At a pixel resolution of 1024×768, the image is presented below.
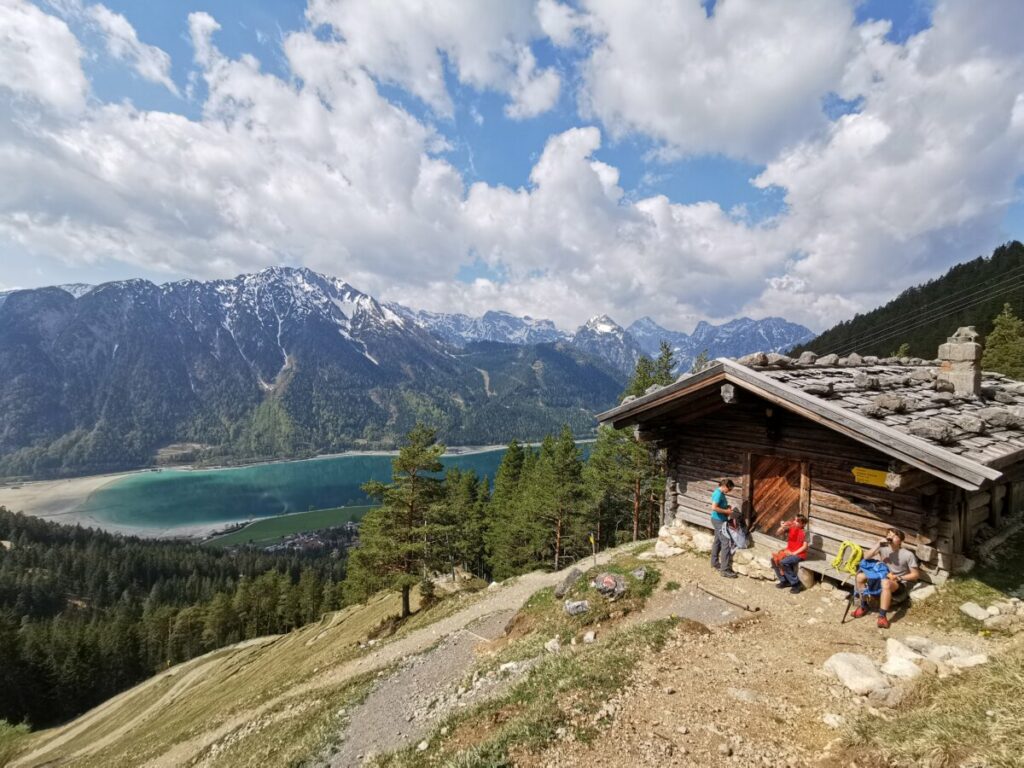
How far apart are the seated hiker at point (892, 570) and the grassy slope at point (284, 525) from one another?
169 meters

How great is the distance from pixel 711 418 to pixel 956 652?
25.0 feet

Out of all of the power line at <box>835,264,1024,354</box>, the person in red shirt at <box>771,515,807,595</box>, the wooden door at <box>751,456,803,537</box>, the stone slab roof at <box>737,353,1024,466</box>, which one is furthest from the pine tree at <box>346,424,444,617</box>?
the power line at <box>835,264,1024,354</box>

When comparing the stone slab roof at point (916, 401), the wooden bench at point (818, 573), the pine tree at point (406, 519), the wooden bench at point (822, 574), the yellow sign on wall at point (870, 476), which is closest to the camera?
the stone slab roof at point (916, 401)

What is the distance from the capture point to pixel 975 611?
886 centimetres

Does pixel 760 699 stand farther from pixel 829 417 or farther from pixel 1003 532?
pixel 1003 532

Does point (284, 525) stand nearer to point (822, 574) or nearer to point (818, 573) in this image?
point (818, 573)

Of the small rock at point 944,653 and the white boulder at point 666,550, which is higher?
the small rock at point 944,653

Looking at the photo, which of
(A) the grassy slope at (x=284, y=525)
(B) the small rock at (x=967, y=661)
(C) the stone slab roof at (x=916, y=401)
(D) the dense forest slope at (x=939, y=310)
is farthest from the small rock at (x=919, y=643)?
(A) the grassy slope at (x=284, y=525)

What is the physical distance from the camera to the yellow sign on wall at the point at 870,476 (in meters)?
10.4

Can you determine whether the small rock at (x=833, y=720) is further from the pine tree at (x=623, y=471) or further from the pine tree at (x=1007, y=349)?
the pine tree at (x=1007, y=349)

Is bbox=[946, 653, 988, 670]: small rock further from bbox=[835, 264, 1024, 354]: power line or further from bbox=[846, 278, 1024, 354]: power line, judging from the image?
bbox=[835, 264, 1024, 354]: power line

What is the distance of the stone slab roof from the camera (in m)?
9.42

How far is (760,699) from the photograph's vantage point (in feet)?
23.8

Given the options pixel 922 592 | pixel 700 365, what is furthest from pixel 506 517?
pixel 922 592
